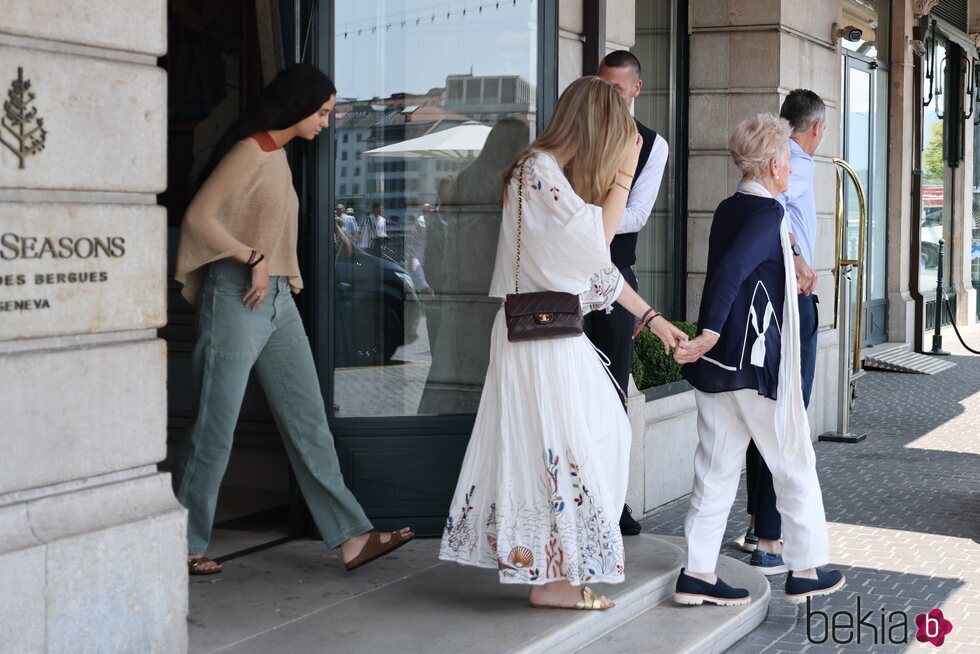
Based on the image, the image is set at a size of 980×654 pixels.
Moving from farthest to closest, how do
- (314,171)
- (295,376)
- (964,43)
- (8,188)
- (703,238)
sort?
1. (964,43)
2. (703,238)
3. (314,171)
4. (295,376)
5. (8,188)

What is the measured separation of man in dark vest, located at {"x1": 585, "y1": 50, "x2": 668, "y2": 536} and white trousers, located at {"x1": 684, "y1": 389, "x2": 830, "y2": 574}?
934 mm

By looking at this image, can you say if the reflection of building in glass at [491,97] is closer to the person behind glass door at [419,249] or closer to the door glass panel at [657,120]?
the person behind glass door at [419,249]

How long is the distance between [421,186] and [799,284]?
1.92 meters

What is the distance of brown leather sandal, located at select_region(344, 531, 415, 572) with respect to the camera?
548 centimetres

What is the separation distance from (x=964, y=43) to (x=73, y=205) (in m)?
20.4

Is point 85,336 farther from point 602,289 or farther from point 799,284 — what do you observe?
point 799,284

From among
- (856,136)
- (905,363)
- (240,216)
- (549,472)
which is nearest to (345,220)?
(240,216)

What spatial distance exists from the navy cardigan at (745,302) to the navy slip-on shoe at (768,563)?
4.11 feet

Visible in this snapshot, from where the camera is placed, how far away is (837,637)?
17.3 ft

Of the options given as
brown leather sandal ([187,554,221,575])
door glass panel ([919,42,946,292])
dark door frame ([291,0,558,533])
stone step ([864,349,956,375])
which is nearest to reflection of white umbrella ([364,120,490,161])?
dark door frame ([291,0,558,533])

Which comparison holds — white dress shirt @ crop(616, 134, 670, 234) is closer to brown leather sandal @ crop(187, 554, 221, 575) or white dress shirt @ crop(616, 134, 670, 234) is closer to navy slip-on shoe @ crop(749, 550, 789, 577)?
navy slip-on shoe @ crop(749, 550, 789, 577)

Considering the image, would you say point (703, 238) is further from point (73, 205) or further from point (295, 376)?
Answer: point (73, 205)

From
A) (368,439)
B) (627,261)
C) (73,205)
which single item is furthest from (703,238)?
(73,205)

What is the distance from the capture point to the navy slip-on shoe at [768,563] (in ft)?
20.3
